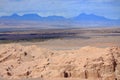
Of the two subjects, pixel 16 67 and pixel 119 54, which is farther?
pixel 16 67

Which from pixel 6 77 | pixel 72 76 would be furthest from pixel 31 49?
pixel 72 76

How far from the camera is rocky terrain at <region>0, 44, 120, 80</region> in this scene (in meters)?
29.4

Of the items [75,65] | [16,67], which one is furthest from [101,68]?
[16,67]

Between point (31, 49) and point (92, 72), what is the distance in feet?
43.0

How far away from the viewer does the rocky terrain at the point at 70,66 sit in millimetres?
29438

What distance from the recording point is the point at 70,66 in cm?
3117

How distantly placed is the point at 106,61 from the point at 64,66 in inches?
158

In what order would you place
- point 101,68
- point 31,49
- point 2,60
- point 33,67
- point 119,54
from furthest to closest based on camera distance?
point 31,49
point 2,60
point 33,67
point 119,54
point 101,68

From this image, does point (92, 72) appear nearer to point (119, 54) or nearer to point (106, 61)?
point (106, 61)

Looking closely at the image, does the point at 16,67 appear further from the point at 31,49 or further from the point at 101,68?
the point at 101,68

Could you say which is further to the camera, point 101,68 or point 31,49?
point 31,49

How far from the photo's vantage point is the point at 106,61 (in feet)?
97.2

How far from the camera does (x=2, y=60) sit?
3791 cm

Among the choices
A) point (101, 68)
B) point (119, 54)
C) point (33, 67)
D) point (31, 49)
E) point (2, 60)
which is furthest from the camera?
point (31, 49)
